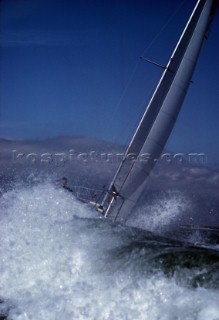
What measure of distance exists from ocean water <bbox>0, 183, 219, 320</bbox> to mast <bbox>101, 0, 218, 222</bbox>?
649cm

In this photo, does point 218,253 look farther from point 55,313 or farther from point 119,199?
point 119,199

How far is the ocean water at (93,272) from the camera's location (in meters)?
5.17

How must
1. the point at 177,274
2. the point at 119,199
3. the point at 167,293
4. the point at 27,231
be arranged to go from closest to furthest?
the point at 167,293 < the point at 177,274 < the point at 27,231 < the point at 119,199

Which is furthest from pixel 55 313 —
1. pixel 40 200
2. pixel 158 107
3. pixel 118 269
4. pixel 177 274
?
pixel 158 107

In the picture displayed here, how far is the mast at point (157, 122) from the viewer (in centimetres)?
1603

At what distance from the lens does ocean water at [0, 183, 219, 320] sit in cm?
517

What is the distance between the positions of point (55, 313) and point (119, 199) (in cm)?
1069

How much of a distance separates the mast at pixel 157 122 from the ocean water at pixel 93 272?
6490 mm

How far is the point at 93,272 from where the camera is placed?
6570 mm

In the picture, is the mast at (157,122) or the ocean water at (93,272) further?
the mast at (157,122)

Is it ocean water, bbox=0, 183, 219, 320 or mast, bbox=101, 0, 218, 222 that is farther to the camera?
mast, bbox=101, 0, 218, 222

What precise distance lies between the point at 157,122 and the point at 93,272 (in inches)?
415

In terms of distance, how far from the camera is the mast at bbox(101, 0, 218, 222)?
52.6 ft

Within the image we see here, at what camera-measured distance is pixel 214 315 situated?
14.8ft
